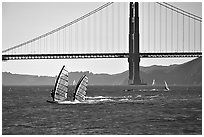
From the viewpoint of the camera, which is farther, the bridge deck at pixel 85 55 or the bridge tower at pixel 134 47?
the bridge tower at pixel 134 47

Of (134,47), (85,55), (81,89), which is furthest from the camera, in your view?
(134,47)

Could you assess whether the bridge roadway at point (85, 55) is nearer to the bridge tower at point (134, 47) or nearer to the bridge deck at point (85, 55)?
the bridge deck at point (85, 55)

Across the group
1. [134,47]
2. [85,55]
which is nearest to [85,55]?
[85,55]

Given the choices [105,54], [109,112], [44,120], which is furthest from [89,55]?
[44,120]

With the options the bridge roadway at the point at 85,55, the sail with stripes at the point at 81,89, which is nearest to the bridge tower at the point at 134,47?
the bridge roadway at the point at 85,55

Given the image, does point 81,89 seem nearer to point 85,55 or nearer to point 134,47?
point 85,55

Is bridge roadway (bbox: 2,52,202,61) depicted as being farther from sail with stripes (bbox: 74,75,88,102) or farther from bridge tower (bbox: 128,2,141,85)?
sail with stripes (bbox: 74,75,88,102)

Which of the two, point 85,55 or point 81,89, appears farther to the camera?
point 85,55

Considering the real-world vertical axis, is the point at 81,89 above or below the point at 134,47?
below

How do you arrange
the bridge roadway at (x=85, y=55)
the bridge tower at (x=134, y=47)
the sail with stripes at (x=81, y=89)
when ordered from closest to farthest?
the sail with stripes at (x=81, y=89) < the bridge roadway at (x=85, y=55) < the bridge tower at (x=134, y=47)
